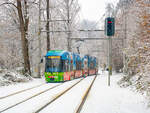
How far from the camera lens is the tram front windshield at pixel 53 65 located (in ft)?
66.9

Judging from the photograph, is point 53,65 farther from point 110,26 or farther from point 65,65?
point 110,26

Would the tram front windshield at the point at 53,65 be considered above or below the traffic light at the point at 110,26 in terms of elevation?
below

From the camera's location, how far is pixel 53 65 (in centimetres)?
2050

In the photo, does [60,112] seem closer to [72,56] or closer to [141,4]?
[141,4]

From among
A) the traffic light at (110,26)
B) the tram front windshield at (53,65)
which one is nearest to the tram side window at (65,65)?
the tram front windshield at (53,65)

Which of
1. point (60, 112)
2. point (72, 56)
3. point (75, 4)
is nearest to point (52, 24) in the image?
point (75, 4)

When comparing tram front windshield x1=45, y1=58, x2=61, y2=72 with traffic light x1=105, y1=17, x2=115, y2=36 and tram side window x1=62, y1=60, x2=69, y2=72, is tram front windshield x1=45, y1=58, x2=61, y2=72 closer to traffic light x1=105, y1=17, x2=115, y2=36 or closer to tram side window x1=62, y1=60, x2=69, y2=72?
tram side window x1=62, y1=60, x2=69, y2=72

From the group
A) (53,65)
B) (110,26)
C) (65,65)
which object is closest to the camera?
(110,26)

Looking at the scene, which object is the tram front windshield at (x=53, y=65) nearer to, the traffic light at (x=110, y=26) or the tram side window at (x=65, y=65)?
the tram side window at (x=65, y=65)

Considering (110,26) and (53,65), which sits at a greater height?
(110,26)

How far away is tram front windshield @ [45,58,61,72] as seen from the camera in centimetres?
2039

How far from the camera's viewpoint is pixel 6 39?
3259 centimetres

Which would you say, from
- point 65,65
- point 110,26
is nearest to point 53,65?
point 65,65

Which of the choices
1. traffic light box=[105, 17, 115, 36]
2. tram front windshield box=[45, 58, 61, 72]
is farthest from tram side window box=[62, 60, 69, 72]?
traffic light box=[105, 17, 115, 36]
